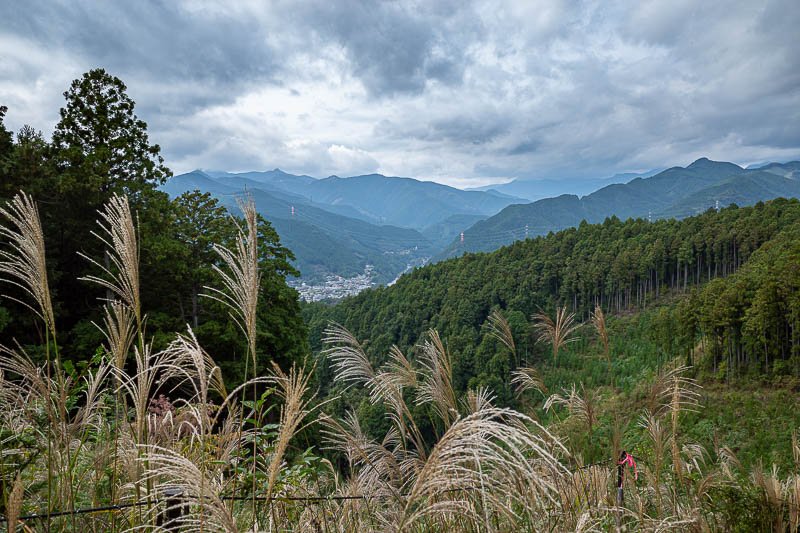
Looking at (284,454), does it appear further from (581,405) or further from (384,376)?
(581,405)

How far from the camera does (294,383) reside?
140 cm

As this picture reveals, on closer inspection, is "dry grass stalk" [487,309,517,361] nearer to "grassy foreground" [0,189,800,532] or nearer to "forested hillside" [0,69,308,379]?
"grassy foreground" [0,189,800,532]

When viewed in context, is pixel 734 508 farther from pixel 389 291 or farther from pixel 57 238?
pixel 389 291

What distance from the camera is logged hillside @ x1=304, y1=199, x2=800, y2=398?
86.1 ft

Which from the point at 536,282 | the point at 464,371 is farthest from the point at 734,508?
the point at 536,282

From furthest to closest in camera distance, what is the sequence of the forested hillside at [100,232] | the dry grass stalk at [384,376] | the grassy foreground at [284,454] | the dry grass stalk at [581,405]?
the forested hillside at [100,232] < the dry grass stalk at [581,405] < the dry grass stalk at [384,376] < the grassy foreground at [284,454]

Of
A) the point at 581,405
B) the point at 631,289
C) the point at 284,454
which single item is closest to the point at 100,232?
the point at 284,454

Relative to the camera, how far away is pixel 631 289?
49594 millimetres

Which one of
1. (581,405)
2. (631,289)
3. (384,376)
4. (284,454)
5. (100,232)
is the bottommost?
(631,289)

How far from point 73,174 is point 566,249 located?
59.7 m

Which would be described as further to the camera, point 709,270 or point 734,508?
point 709,270

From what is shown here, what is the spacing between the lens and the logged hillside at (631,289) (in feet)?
86.1

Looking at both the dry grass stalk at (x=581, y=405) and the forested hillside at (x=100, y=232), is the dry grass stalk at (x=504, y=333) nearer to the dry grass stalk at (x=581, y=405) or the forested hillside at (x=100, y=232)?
the dry grass stalk at (x=581, y=405)

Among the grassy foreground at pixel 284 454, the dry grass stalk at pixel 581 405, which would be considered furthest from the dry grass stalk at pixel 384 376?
the dry grass stalk at pixel 581 405
